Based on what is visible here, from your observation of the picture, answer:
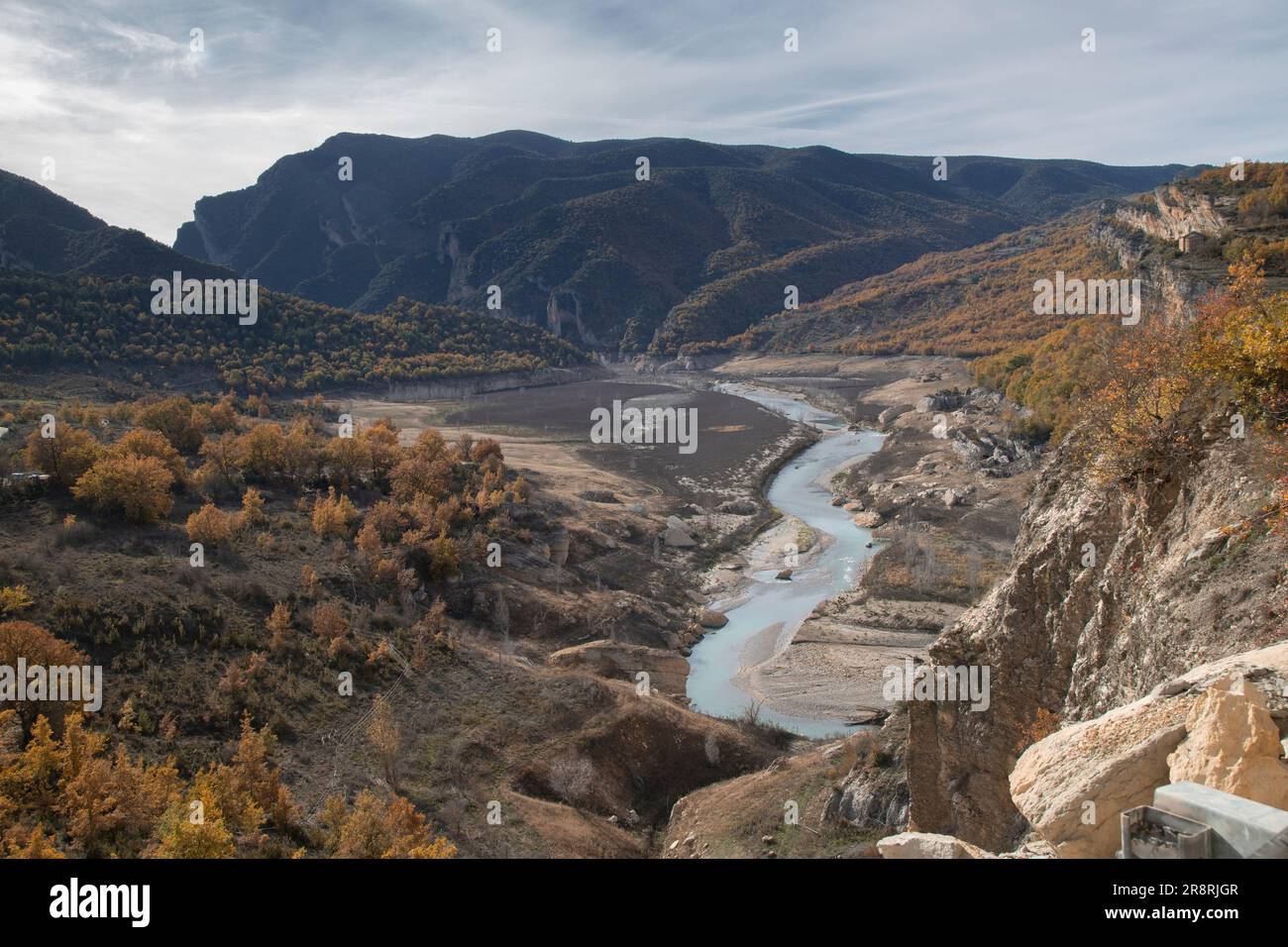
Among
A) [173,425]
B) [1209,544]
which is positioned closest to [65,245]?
[173,425]

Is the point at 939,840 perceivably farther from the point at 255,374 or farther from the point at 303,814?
the point at 255,374

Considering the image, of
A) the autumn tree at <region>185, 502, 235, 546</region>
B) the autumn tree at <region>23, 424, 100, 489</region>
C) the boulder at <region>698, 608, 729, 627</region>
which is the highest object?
the autumn tree at <region>23, 424, 100, 489</region>

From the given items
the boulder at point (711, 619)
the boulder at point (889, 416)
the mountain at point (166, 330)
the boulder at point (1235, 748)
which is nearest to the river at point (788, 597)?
the boulder at point (711, 619)

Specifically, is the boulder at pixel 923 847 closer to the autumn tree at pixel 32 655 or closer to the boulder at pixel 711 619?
the autumn tree at pixel 32 655

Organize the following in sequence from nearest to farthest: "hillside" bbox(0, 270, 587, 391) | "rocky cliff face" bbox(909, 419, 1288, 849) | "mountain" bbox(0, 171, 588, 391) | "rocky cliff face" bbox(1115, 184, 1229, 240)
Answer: "rocky cliff face" bbox(909, 419, 1288, 849), "rocky cliff face" bbox(1115, 184, 1229, 240), "hillside" bbox(0, 270, 587, 391), "mountain" bbox(0, 171, 588, 391)

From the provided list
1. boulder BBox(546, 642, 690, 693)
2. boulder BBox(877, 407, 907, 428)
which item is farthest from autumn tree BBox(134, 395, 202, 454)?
boulder BBox(877, 407, 907, 428)

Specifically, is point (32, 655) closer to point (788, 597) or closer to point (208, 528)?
point (208, 528)

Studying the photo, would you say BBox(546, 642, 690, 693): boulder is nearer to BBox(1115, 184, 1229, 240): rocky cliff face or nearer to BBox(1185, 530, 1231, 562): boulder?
BBox(1185, 530, 1231, 562): boulder
